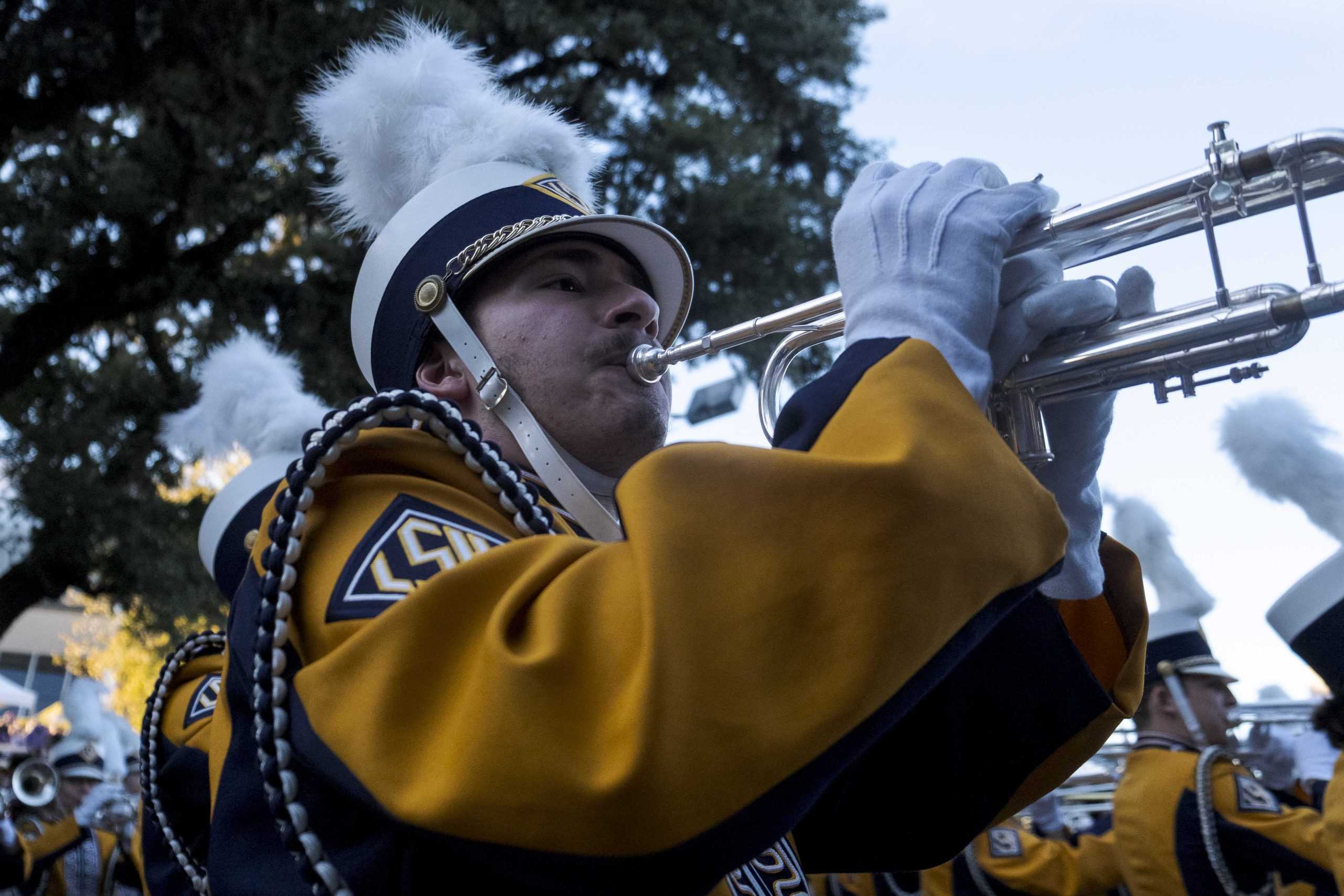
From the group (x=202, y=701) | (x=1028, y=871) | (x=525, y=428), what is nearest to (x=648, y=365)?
(x=525, y=428)

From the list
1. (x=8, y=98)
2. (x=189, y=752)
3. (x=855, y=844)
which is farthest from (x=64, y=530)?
(x=855, y=844)

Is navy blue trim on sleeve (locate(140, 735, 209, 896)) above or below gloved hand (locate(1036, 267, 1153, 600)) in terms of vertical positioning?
below

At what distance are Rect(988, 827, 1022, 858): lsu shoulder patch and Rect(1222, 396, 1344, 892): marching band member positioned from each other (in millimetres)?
1742

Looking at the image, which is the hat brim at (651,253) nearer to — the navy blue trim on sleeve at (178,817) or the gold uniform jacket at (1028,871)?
the navy blue trim on sleeve at (178,817)

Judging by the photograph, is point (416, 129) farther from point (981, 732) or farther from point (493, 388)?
point (981, 732)

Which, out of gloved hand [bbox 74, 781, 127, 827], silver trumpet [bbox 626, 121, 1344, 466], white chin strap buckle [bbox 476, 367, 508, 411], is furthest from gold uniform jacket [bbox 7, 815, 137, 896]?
silver trumpet [bbox 626, 121, 1344, 466]

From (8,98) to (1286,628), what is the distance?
835 centimetres

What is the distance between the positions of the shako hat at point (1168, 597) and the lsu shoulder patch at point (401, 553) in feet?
16.4

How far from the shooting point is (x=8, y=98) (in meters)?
8.95

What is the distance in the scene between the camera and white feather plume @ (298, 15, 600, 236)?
282 centimetres

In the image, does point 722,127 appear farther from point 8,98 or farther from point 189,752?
point 189,752

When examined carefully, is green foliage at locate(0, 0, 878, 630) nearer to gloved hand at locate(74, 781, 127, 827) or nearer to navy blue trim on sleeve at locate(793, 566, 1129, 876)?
gloved hand at locate(74, 781, 127, 827)

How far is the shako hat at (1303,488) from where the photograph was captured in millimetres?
4336

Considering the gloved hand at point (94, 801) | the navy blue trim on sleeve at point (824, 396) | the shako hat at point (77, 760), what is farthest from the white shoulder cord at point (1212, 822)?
the shako hat at point (77, 760)
